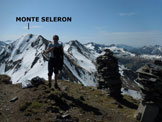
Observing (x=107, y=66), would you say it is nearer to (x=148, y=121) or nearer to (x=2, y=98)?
(x=148, y=121)

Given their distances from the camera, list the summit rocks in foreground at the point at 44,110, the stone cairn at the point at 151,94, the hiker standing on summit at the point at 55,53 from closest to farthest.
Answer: the summit rocks in foreground at the point at 44,110 → the stone cairn at the point at 151,94 → the hiker standing on summit at the point at 55,53

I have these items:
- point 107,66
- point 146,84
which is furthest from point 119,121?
point 107,66

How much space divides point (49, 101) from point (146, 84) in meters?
8.60

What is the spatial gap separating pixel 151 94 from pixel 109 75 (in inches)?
488

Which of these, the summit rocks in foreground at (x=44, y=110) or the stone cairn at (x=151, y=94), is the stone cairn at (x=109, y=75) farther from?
the stone cairn at (x=151, y=94)

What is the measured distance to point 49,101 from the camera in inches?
571

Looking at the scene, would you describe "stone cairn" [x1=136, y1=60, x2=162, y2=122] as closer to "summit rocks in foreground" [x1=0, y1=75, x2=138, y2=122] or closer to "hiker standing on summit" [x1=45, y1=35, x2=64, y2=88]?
"summit rocks in foreground" [x1=0, y1=75, x2=138, y2=122]

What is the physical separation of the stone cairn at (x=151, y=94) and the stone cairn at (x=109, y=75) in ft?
35.9

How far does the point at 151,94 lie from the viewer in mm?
15148

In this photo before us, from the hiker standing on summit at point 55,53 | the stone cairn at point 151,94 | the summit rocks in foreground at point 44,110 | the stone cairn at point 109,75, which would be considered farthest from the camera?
the stone cairn at point 109,75

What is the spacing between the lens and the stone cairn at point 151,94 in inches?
568

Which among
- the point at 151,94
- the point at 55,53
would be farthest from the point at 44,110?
the point at 151,94

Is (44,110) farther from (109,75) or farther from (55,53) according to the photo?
(109,75)

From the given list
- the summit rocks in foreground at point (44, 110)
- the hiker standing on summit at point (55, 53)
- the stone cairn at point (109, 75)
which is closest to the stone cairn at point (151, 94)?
the summit rocks in foreground at point (44, 110)
